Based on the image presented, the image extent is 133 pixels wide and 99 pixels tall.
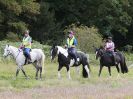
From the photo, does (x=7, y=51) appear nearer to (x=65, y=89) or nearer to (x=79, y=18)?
(x=65, y=89)

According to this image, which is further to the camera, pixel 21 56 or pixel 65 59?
pixel 65 59

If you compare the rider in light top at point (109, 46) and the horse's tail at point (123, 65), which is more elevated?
the rider in light top at point (109, 46)

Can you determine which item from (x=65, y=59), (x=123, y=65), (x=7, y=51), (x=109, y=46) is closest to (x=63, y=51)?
(x=65, y=59)

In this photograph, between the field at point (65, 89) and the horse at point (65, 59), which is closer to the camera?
the field at point (65, 89)

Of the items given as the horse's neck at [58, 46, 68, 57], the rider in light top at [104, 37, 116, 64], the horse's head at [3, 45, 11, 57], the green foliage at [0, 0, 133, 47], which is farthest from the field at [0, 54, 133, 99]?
the green foliage at [0, 0, 133, 47]

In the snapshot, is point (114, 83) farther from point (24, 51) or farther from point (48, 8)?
point (48, 8)

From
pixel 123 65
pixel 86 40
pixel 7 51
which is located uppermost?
pixel 86 40

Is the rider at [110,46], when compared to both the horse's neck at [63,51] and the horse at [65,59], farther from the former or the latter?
the horse's neck at [63,51]

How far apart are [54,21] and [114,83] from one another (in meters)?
41.6

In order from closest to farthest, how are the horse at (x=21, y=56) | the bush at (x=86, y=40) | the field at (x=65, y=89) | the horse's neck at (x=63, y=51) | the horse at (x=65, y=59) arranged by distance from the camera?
the field at (x=65, y=89)
the horse at (x=21, y=56)
the horse at (x=65, y=59)
the horse's neck at (x=63, y=51)
the bush at (x=86, y=40)

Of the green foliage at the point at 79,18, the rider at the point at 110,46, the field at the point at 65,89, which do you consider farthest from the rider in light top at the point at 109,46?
the green foliage at the point at 79,18

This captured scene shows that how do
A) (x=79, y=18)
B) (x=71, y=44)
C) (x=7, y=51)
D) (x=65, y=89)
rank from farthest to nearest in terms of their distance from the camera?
(x=79, y=18), (x=71, y=44), (x=7, y=51), (x=65, y=89)

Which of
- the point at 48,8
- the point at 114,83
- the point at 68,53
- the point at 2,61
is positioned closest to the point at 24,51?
the point at 68,53

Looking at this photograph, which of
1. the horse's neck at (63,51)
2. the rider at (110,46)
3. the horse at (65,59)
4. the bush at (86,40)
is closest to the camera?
the horse at (65,59)
